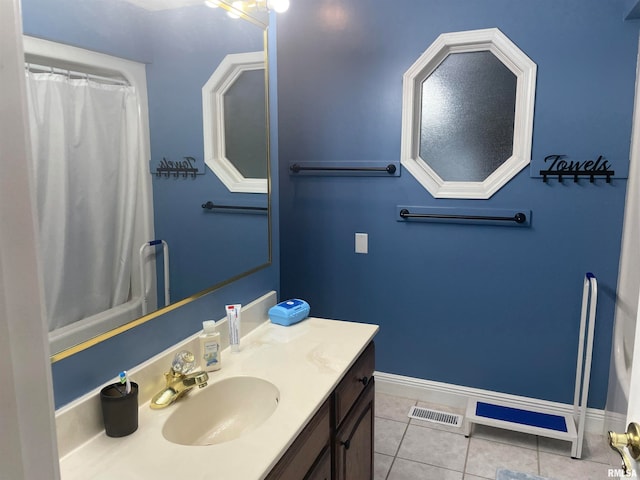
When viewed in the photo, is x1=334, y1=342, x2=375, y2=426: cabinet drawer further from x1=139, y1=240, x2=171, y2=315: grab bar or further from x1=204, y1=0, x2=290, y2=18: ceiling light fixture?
x1=204, y1=0, x2=290, y2=18: ceiling light fixture

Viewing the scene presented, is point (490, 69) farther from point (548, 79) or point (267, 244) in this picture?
point (267, 244)

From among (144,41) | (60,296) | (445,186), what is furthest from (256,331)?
(445,186)

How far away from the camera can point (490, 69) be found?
8.59ft

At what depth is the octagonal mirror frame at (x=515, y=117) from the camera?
2.52 meters

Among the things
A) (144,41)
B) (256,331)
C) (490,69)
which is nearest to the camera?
(144,41)

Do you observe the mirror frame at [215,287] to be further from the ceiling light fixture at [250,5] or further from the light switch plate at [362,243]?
the light switch plate at [362,243]

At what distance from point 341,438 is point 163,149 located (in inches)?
42.6

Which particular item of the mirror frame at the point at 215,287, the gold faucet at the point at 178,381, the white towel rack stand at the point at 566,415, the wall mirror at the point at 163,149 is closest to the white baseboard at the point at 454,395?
the white towel rack stand at the point at 566,415

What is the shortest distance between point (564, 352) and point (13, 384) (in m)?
2.77

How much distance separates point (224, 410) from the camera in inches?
60.0

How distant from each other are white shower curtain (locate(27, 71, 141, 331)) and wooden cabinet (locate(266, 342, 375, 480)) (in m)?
0.64

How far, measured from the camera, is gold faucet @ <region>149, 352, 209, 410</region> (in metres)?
1.35

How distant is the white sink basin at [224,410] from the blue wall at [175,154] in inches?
7.9

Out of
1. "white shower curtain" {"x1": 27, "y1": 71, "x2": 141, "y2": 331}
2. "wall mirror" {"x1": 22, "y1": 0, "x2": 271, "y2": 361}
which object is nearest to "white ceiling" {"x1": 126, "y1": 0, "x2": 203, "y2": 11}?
"wall mirror" {"x1": 22, "y1": 0, "x2": 271, "y2": 361}
